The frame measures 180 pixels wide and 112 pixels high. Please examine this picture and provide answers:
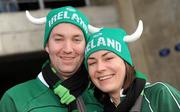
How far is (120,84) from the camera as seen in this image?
9.42 ft

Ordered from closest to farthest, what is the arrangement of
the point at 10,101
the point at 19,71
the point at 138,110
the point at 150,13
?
1. the point at 138,110
2. the point at 10,101
3. the point at 150,13
4. the point at 19,71

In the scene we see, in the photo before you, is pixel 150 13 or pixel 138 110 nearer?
pixel 138 110

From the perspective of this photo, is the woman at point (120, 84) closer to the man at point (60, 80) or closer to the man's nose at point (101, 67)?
the man's nose at point (101, 67)

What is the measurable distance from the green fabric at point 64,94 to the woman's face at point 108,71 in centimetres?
29

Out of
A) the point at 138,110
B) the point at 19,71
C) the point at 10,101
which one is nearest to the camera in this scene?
the point at 138,110

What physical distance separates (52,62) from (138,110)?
780 mm

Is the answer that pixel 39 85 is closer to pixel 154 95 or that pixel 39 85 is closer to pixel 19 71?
pixel 154 95

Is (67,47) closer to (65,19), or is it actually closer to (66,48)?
(66,48)

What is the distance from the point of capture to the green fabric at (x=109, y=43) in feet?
9.64

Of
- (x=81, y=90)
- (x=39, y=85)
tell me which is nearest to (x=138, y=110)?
(x=81, y=90)

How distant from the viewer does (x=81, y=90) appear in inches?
129

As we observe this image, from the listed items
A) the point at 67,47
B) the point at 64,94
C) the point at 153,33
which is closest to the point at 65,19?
the point at 67,47

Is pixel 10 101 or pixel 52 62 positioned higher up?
pixel 52 62

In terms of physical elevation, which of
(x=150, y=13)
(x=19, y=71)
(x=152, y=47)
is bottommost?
(x=19, y=71)
